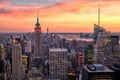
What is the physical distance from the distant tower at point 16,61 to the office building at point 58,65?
227 centimetres

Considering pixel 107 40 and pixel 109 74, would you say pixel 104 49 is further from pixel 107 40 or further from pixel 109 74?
pixel 109 74

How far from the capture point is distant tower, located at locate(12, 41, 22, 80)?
21.3 m

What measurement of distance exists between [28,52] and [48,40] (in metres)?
2.95

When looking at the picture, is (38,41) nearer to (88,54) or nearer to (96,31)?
(88,54)

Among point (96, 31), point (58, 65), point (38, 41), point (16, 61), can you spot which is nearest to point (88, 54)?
point (96, 31)

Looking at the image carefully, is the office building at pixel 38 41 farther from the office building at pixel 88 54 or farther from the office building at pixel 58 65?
the office building at pixel 88 54

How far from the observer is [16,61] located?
23.4 metres

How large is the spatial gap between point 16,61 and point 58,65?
11.2 feet

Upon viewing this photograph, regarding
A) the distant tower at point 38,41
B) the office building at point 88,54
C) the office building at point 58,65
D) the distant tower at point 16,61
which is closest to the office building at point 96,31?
the office building at point 88,54

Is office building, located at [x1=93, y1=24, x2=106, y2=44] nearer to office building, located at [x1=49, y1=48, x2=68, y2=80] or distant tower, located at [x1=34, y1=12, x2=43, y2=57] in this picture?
office building, located at [x1=49, y1=48, x2=68, y2=80]

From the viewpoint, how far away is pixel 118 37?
22.3 m

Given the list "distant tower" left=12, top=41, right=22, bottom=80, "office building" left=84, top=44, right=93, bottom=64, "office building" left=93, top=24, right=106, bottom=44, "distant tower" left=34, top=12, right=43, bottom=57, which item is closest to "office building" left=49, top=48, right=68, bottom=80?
"office building" left=84, top=44, right=93, bottom=64

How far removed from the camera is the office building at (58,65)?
21033mm

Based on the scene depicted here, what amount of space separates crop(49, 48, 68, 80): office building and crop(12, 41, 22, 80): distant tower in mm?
2273
